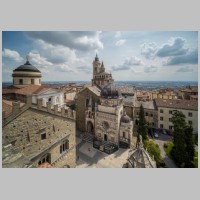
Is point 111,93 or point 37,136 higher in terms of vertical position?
point 111,93

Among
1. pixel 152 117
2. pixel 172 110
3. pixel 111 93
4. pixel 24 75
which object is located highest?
pixel 24 75

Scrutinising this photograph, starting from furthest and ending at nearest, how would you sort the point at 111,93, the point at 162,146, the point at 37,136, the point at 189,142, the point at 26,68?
the point at 111,93, the point at 162,146, the point at 26,68, the point at 189,142, the point at 37,136

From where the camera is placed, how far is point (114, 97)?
13.1 m

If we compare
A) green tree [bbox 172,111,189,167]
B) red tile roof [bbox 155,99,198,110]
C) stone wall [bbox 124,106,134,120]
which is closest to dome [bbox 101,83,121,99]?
stone wall [bbox 124,106,134,120]

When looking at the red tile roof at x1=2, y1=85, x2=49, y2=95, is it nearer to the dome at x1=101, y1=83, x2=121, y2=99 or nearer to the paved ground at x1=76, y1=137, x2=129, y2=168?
the dome at x1=101, y1=83, x2=121, y2=99

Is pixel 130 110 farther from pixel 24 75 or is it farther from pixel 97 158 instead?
pixel 24 75

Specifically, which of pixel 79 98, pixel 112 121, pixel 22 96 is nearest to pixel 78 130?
pixel 79 98

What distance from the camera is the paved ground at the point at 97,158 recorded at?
982 centimetres

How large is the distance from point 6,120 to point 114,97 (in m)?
9.98

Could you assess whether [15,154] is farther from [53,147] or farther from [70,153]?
[70,153]

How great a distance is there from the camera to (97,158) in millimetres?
10812

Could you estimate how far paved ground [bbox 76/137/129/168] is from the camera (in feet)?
32.2

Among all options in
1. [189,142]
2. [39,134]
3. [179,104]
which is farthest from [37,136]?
[179,104]

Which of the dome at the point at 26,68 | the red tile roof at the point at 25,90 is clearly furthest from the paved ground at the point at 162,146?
the dome at the point at 26,68
